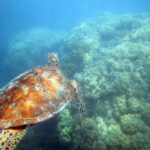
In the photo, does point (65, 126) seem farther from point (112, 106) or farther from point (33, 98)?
point (33, 98)

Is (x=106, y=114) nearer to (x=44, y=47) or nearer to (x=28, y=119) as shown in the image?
(x=28, y=119)

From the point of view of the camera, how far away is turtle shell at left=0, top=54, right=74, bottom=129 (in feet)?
8.38

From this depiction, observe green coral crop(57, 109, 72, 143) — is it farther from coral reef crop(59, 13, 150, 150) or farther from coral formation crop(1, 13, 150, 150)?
coral reef crop(59, 13, 150, 150)

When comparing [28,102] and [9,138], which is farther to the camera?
[28,102]

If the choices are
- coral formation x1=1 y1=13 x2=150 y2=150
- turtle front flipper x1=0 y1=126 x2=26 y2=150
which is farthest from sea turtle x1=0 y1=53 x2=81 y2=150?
coral formation x1=1 y1=13 x2=150 y2=150

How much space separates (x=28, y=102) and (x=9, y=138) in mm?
824

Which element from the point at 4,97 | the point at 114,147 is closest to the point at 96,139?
the point at 114,147

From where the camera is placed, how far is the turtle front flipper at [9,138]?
2395 millimetres

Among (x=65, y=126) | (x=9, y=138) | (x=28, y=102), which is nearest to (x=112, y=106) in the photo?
(x=65, y=126)

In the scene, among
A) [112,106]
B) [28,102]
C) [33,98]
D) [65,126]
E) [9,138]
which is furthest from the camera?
[112,106]

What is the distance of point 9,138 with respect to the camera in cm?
246

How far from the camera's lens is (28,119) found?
8.66 feet

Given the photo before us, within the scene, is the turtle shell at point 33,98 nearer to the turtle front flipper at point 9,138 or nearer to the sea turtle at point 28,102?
the sea turtle at point 28,102

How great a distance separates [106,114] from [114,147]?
1633mm
